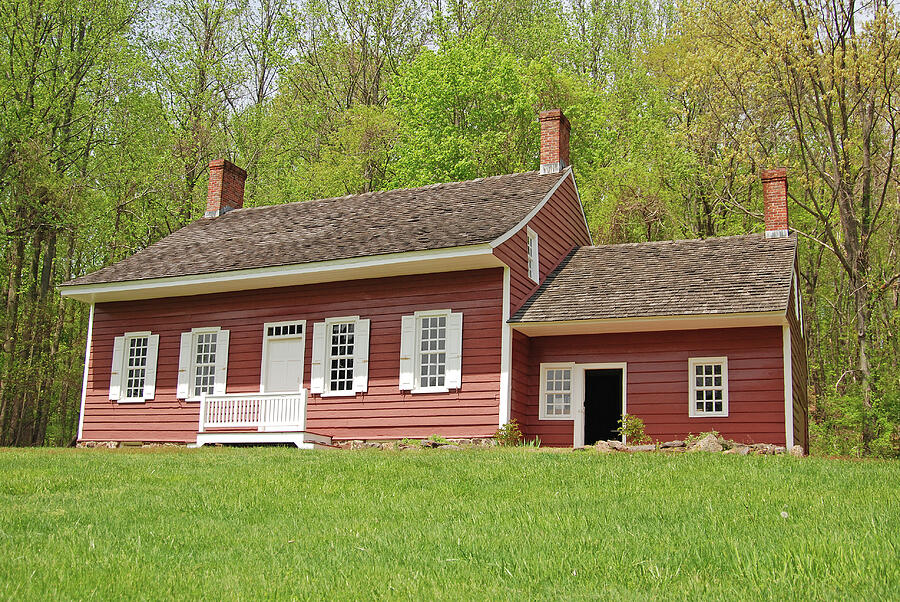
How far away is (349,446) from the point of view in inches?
747

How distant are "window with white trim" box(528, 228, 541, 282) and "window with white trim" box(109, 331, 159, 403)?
8.91 meters

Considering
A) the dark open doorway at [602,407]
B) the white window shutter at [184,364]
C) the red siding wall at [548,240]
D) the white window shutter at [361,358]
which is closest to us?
the red siding wall at [548,240]

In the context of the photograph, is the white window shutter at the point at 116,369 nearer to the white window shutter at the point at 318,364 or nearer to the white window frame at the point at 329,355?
the white window shutter at the point at 318,364

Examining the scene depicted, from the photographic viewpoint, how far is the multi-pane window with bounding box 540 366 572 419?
1894cm

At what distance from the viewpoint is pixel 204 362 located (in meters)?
21.3

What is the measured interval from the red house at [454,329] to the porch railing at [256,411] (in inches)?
1.8

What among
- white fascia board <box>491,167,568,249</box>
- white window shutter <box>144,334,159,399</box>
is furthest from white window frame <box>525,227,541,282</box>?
white window shutter <box>144,334,159,399</box>

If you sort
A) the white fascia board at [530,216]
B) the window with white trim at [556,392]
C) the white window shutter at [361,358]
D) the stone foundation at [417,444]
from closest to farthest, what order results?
the white fascia board at [530,216] < the stone foundation at [417,444] < the window with white trim at [556,392] < the white window shutter at [361,358]

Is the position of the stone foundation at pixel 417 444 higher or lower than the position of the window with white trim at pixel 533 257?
lower

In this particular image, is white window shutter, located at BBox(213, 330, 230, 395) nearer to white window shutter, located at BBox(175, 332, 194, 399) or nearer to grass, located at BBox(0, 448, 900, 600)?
white window shutter, located at BBox(175, 332, 194, 399)

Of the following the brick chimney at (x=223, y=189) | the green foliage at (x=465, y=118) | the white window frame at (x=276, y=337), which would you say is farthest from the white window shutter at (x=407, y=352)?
the green foliage at (x=465, y=118)

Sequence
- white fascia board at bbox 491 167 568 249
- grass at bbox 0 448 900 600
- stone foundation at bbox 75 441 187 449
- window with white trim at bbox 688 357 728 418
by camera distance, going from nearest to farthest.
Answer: grass at bbox 0 448 900 600, white fascia board at bbox 491 167 568 249, window with white trim at bbox 688 357 728 418, stone foundation at bbox 75 441 187 449

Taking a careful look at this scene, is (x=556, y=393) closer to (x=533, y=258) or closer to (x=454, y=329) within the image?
(x=454, y=329)

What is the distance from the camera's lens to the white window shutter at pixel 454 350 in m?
18.2
